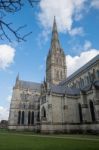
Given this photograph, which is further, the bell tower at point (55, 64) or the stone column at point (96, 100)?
the bell tower at point (55, 64)

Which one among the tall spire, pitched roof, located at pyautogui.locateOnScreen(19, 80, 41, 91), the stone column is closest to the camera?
the stone column

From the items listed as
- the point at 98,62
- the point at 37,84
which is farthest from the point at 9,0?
the point at 37,84

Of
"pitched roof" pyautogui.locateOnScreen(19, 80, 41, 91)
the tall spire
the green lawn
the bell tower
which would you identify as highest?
the tall spire

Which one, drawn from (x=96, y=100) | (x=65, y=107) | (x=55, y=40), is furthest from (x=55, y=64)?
(x=96, y=100)

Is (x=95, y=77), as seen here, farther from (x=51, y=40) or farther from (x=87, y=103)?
(x=51, y=40)

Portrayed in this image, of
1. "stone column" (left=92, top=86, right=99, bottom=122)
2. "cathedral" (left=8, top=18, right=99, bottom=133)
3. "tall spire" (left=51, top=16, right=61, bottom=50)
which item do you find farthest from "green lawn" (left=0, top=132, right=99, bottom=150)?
"tall spire" (left=51, top=16, right=61, bottom=50)

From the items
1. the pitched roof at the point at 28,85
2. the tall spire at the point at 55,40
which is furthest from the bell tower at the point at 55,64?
the pitched roof at the point at 28,85

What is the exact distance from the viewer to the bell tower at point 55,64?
70.7 metres

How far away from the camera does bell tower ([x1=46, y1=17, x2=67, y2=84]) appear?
7069cm

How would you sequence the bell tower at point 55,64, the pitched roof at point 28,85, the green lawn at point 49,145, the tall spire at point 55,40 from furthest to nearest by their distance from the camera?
1. the tall spire at point 55,40
2. the pitched roof at point 28,85
3. the bell tower at point 55,64
4. the green lawn at point 49,145

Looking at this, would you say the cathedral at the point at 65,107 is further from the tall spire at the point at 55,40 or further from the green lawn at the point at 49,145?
the tall spire at the point at 55,40

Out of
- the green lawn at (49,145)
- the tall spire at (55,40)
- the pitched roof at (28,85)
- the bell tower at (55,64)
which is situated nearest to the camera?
the green lawn at (49,145)

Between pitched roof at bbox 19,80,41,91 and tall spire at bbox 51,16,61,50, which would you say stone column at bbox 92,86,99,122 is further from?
tall spire at bbox 51,16,61,50

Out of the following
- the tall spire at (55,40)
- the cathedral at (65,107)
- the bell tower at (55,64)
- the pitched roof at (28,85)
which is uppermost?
the tall spire at (55,40)
